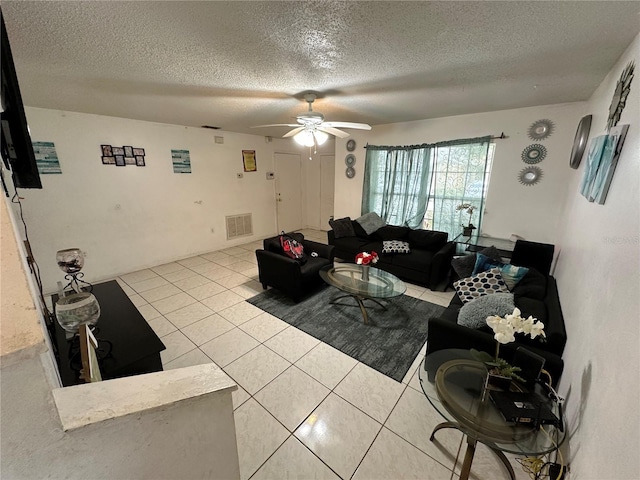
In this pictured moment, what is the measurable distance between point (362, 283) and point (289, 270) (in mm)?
883

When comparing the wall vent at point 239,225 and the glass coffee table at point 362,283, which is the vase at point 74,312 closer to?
the glass coffee table at point 362,283

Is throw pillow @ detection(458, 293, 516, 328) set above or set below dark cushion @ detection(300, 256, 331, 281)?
above

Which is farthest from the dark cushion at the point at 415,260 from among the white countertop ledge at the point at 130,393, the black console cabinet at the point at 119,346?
the white countertop ledge at the point at 130,393

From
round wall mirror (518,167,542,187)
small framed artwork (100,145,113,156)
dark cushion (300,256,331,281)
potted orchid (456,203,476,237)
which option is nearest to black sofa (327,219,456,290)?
potted orchid (456,203,476,237)

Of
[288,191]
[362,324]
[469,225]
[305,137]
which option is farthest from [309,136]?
[288,191]

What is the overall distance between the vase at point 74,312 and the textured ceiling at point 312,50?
1505mm

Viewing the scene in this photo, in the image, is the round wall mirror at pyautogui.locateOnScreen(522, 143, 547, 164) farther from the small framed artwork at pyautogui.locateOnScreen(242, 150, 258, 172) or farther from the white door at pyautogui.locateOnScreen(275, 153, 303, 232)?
the small framed artwork at pyautogui.locateOnScreen(242, 150, 258, 172)

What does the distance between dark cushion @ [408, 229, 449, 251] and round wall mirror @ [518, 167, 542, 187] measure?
1.19 meters

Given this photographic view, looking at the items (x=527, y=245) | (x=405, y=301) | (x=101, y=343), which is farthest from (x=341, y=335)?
(x=527, y=245)

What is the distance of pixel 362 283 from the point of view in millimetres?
2973

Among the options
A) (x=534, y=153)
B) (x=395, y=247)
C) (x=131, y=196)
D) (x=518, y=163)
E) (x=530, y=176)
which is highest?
(x=534, y=153)

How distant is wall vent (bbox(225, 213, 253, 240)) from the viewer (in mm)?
5352

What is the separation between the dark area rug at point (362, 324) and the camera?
2.30 meters

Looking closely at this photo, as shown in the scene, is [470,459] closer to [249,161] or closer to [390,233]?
[390,233]
